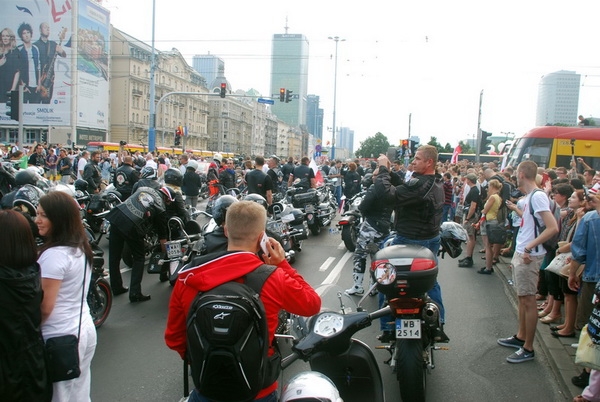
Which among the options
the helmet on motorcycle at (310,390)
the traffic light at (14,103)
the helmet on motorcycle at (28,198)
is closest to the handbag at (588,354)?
the helmet on motorcycle at (310,390)

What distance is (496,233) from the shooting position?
894 centimetres

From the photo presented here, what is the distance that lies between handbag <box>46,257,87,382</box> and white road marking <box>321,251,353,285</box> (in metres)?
5.13

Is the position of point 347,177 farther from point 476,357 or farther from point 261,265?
point 261,265

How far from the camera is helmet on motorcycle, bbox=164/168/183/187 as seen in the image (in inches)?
296

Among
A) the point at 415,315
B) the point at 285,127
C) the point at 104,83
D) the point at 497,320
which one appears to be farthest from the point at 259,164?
the point at 285,127

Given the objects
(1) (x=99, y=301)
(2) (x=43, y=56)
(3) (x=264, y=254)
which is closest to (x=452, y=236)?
(3) (x=264, y=254)

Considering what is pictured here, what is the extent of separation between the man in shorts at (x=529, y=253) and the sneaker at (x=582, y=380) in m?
0.63

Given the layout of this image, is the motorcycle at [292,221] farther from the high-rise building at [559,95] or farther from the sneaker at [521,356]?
the high-rise building at [559,95]

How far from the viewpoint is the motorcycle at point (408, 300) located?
369 cm

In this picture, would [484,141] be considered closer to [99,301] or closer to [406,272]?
[99,301]

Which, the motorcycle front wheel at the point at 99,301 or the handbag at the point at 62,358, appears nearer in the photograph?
the handbag at the point at 62,358

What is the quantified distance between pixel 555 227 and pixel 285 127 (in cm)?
16041

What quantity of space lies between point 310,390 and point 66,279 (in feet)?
5.09

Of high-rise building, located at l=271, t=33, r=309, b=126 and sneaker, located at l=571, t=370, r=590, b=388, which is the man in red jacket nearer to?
sneaker, located at l=571, t=370, r=590, b=388
